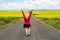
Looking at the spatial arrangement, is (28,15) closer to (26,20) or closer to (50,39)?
(26,20)

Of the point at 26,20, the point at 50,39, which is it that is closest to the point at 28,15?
the point at 26,20

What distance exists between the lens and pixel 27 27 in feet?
56.5

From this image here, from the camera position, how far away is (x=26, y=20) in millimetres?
17047

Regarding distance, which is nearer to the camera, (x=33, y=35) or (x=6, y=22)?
(x=33, y=35)

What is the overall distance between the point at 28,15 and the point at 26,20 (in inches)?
21.2

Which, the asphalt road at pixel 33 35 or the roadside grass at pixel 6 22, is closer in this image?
the asphalt road at pixel 33 35

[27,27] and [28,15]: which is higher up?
[28,15]

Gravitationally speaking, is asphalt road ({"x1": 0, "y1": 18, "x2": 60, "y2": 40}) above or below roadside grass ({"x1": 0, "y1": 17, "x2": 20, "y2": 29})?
above

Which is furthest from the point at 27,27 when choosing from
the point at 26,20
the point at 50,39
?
the point at 50,39

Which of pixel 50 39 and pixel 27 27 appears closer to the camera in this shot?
pixel 50 39

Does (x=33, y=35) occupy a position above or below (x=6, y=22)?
above

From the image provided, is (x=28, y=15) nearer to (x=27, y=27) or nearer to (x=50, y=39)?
(x=27, y=27)

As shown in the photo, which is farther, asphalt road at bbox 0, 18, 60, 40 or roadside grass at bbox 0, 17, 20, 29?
roadside grass at bbox 0, 17, 20, 29

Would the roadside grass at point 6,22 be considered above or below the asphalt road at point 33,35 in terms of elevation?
below
